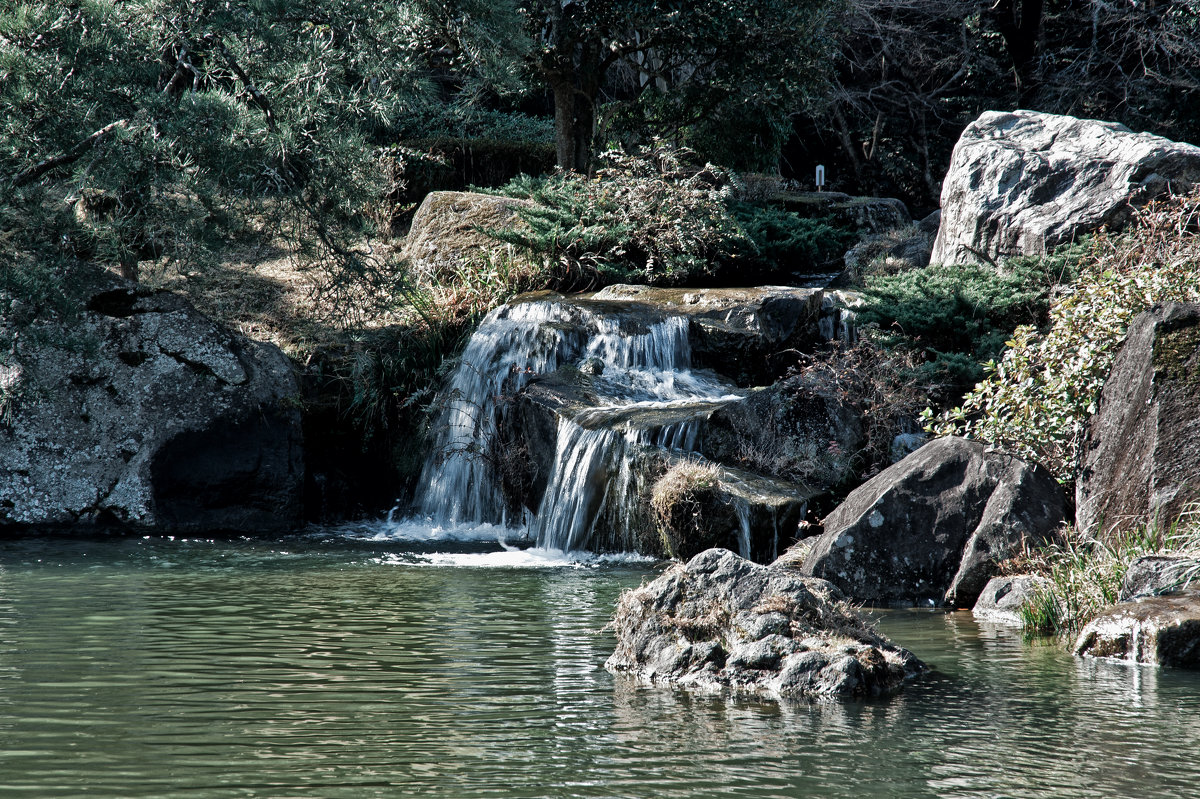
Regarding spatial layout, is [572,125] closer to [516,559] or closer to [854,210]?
[854,210]

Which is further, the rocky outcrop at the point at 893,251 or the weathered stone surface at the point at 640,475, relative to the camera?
the rocky outcrop at the point at 893,251

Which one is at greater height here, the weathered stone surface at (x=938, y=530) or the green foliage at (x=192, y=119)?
the green foliage at (x=192, y=119)

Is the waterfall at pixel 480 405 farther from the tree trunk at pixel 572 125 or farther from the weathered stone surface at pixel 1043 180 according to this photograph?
the tree trunk at pixel 572 125

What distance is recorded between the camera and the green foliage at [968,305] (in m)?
13.6

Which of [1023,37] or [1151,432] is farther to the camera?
[1023,37]

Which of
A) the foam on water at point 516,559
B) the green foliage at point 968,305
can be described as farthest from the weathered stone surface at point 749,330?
the foam on water at point 516,559

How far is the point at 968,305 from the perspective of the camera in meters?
13.9

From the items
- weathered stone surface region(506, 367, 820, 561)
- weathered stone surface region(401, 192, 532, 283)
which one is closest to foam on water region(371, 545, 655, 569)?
weathered stone surface region(506, 367, 820, 561)

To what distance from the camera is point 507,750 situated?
15.5ft

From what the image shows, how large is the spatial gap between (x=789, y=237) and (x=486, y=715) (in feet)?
47.0

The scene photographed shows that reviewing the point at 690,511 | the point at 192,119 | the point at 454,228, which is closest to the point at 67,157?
the point at 192,119

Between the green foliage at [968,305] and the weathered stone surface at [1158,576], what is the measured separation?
19.4 feet

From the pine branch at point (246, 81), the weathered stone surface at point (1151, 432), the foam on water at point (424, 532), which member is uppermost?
the pine branch at point (246, 81)

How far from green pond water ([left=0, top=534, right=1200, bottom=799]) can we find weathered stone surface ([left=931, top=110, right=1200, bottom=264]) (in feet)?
27.7
